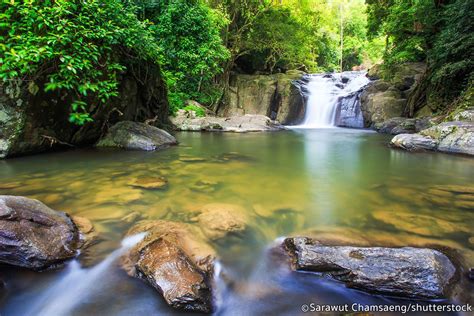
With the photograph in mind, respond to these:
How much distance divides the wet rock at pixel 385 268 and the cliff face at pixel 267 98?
15.7 meters

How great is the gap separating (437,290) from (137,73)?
838cm

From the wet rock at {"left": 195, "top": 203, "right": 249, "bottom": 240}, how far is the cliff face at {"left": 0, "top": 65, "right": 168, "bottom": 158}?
4.51 m

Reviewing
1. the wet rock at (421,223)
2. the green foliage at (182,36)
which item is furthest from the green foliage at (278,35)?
the wet rock at (421,223)

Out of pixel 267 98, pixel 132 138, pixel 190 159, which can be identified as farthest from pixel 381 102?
pixel 132 138

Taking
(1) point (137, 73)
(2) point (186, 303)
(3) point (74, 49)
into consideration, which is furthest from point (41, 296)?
(1) point (137, 73)

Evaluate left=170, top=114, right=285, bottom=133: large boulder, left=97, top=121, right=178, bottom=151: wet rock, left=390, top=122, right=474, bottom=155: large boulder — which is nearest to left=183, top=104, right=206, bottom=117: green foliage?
left=170, top=114, right=285, bottom=133: large boulder

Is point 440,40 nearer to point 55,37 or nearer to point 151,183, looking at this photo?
point 151,183

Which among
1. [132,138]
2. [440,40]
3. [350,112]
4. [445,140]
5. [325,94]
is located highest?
[440,40]

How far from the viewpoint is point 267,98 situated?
1861cm

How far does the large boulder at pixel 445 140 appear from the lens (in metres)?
6.90

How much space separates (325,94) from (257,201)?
50.8 ft

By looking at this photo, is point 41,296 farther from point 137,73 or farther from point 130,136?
point 137,73

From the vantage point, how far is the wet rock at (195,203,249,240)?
277 cm

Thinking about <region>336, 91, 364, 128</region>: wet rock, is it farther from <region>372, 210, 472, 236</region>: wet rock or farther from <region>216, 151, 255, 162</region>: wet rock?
<region>372, 210, 472, 236</region>: wet rock
